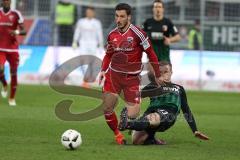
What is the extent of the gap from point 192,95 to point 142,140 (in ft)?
40.9

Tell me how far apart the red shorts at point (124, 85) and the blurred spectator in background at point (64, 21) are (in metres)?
17.0

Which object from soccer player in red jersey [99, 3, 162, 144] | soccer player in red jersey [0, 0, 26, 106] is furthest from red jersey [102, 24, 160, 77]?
soccer player in red jersey [0, 0, 26, 106]

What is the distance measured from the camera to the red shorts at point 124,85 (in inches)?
453

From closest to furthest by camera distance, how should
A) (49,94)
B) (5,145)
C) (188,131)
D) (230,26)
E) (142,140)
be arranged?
(5,145)
(142,140)
(188,131)
(49,94)
(230,26)

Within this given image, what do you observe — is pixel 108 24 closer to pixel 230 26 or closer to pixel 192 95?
pixel 230 26

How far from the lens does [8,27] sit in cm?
1819

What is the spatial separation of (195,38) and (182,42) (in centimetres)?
66

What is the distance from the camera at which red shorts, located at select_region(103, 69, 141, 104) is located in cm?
1151

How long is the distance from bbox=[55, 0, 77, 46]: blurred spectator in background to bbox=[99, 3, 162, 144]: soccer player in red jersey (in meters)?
17.0

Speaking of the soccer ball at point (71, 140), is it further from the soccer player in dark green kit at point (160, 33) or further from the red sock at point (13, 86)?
the red sock at point (13, 86)

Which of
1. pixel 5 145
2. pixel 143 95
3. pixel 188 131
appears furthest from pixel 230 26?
pixel 5 145

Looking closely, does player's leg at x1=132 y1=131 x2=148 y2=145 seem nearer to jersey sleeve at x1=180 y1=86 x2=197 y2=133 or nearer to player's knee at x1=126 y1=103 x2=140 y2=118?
player's knee at x1=126 y1=103 x2=140 y2=118

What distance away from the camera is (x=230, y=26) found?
27.4 meters

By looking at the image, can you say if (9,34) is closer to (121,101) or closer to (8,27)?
(8,27)
